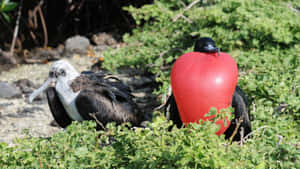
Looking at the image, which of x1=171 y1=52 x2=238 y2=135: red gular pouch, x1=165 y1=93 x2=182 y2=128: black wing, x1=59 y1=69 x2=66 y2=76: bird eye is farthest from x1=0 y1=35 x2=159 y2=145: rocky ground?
x1=171 y1=52 x2=238 y2=135: red gular pouch

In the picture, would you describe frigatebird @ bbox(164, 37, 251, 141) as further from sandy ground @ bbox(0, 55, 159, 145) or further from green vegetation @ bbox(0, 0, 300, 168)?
sandy ground @ bbox(0, 55, 159, 145)

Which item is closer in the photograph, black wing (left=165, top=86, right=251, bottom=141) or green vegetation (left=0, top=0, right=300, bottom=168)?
green vegetation (left=0, top=0, right=300, bottom=168)

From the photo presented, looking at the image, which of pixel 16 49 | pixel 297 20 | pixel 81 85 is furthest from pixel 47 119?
pixel 16 49

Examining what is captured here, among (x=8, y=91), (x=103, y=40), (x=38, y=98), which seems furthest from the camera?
(x=103, y=40)

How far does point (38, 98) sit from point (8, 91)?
35 cm

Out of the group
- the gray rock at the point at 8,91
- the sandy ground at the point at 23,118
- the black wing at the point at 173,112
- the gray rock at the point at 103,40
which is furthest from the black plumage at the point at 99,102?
the gray rock at the point at 103,40

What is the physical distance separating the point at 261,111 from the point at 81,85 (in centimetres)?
106

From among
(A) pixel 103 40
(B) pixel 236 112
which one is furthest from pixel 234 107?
(A) pixel 103 40

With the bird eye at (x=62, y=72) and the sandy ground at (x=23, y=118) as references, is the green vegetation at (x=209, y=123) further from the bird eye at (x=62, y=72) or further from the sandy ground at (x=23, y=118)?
the sandy ground at (x=23, y=118)

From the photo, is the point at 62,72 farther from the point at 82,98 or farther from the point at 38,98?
the point at 38,98

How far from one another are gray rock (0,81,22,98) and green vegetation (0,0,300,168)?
126cm

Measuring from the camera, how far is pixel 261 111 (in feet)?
6.24

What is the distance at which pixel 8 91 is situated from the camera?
367 cm

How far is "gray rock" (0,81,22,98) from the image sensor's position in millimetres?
3627
